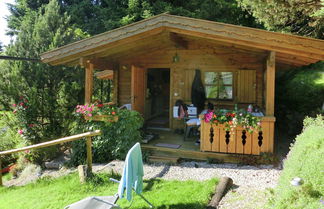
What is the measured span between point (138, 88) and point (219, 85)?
7.80ft

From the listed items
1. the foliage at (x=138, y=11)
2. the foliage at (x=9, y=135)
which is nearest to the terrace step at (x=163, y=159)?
the foliage at (x=9, y=135)

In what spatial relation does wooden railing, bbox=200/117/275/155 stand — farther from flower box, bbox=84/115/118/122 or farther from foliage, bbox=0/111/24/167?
foliage, bbox=0/111/24/167

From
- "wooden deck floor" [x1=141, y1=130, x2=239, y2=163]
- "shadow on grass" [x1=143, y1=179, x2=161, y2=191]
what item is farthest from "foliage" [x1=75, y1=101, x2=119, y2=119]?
"shadow on grass" [x1=143, y1=179, x2=161, y2=191]

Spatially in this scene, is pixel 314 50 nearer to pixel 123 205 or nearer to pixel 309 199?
pixel 309 199

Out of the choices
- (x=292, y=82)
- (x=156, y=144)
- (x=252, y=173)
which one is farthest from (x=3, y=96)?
(x=292, y=82)

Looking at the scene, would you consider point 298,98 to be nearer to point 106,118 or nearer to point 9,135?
point 106,118

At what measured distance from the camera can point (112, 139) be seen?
561cm

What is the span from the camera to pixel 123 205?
10.8 feet

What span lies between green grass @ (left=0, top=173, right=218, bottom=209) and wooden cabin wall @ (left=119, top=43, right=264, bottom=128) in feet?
12.2

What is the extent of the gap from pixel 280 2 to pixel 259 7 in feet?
2.23

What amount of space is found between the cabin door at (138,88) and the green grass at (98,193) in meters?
3.00

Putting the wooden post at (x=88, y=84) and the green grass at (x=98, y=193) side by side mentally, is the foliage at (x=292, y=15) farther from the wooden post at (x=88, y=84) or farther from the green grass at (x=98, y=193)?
the green grass at (x=98, y=193)

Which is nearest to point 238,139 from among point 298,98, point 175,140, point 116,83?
point 175,140

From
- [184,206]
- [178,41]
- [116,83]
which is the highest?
[178,41]
